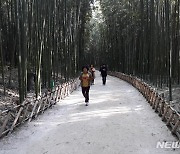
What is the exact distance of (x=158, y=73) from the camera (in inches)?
619

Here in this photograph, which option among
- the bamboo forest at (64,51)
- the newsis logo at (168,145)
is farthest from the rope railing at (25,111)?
the newsis logo at (168,145)

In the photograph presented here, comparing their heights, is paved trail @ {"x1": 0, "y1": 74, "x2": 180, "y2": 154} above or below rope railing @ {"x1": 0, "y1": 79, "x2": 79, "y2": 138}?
below

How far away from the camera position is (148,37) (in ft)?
51.2

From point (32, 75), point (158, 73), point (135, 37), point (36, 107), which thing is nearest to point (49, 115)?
point (36, 107)

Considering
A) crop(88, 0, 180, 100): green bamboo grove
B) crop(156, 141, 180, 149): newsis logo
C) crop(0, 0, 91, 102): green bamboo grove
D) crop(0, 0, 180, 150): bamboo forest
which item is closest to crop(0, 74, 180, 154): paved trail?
crop(156, 141, 180, 149): newsis logo

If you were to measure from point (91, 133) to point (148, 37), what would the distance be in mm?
10822

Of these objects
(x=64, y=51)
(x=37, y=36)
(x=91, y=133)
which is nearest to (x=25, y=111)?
(x=91, y=133)

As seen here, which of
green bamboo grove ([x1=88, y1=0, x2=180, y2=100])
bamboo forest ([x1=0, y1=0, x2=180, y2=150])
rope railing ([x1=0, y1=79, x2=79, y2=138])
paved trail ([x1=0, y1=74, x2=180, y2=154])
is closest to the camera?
paved trail ([x1=0, y1=74, x2=180, y2=154])

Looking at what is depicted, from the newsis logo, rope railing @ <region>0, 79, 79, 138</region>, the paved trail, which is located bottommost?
the newsis logo

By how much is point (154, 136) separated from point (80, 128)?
4.84 ft

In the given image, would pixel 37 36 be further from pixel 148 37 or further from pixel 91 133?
pixel 148 37

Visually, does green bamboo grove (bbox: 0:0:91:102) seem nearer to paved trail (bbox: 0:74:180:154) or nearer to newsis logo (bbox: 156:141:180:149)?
paved trail (bbox: 0:74:180:154)

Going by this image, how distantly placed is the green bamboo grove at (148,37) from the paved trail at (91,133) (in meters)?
2.88

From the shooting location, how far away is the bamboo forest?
721 cm
